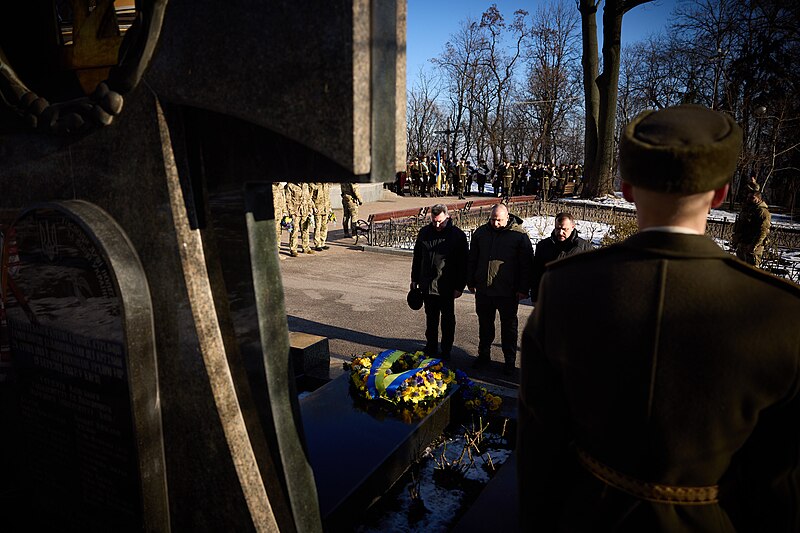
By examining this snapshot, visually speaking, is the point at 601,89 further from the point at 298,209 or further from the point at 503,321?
the point at 503,321

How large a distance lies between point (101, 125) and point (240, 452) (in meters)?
1.54

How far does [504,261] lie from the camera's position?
6074 millimetres

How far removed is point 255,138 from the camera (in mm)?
2287

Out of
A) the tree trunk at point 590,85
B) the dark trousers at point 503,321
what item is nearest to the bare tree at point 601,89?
the tree trunk at point 590,85

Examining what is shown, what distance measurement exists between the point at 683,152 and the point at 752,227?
9955 mm

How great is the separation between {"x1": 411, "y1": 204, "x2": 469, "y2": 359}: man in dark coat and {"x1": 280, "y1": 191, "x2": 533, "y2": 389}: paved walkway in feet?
2.18

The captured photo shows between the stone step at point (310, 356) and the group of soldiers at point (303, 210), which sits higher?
the group of soldiers at point (303, 210)

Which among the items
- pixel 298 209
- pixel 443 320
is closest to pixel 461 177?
pixel 298 209

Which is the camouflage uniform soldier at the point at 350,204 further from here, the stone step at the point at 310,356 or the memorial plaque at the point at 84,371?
the memorial plaque at the point at 84,371

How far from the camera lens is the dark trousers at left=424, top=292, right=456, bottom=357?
21.3ft

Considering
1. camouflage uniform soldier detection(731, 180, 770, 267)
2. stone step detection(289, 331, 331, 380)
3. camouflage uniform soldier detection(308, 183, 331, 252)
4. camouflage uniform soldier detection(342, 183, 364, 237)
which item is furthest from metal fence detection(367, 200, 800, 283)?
stone step detection(289, 331, 331, 380)

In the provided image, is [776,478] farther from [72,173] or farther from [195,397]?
[72,173]

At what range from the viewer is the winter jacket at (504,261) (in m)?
6.07

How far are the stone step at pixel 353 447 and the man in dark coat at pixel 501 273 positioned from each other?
6.27 feet
